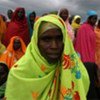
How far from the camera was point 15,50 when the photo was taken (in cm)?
1010

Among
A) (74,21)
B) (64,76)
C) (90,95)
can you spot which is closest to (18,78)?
(64,76)

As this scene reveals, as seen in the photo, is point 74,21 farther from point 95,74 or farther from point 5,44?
point 95,74

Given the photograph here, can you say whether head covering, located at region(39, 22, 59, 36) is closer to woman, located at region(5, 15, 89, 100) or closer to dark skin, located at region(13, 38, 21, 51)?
woman, located at region(5, 15, 89, 100)

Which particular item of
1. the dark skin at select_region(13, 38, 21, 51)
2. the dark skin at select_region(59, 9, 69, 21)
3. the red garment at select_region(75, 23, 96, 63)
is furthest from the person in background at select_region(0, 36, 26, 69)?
the red garment at select_region(75, 23, 96, 63)

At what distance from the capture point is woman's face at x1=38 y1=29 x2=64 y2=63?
302 centimetres

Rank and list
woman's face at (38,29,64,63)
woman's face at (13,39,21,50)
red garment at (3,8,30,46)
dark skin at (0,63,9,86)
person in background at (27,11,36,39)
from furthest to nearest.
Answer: red garment at (3,8,30,46), person in background at (27,11,36,39), woman's face at (13,39,21,50), dark skin at (0,63,9,86), woman's face at (38,29,64,63)

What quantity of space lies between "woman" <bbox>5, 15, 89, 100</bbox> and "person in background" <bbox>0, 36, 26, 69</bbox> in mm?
6725

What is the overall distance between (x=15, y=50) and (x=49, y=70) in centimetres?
704

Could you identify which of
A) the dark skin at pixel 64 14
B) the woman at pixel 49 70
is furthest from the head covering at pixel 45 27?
the dark skin at pixel 64 14

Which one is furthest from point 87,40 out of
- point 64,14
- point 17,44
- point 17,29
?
point 17,29

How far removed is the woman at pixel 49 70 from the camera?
3047 millimetres

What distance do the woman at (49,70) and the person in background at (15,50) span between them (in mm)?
6725

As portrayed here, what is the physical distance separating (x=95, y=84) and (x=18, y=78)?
661 millimetres

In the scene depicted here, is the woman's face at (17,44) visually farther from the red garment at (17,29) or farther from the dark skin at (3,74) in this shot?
the dark skin at (3,74)
